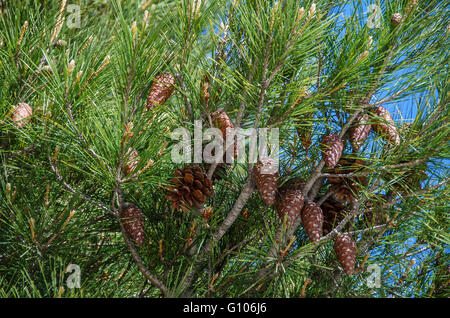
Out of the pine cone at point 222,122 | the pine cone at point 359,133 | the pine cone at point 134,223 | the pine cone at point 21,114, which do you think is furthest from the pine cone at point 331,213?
the pine cone at point 21,114

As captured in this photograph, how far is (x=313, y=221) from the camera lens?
2.58 ft

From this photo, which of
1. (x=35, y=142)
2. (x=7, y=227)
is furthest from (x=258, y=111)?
(x=7, y=227)

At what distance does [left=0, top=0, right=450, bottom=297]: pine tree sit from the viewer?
753mm

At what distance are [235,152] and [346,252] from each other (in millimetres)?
237

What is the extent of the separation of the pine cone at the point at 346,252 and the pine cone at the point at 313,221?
4cm

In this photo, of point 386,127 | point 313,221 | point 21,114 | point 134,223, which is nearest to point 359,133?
point 386,127

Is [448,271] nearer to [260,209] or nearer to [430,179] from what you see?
[430,179]

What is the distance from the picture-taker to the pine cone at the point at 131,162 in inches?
29.7

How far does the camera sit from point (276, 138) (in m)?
0.79

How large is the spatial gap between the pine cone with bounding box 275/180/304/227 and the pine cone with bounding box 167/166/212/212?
0.12 m

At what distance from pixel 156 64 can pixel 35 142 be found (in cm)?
27

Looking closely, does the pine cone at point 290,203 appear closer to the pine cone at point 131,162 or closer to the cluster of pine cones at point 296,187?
the cluster of pine cones at point 296,187

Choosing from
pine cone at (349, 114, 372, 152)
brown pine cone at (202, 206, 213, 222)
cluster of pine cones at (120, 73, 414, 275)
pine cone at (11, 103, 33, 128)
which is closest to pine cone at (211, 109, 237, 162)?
cluster of pine cones at (120, 73, 414, 275)

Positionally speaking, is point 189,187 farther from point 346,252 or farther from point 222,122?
point 346,252
